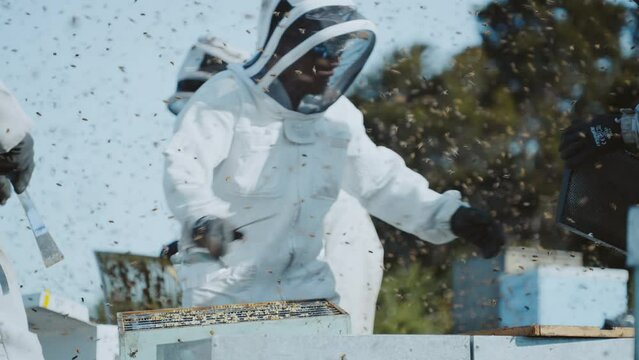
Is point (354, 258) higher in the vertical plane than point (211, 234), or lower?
lower

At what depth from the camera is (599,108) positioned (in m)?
17.0

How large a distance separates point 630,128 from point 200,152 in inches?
73.4

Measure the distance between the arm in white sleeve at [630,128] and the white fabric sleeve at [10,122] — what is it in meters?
2.54

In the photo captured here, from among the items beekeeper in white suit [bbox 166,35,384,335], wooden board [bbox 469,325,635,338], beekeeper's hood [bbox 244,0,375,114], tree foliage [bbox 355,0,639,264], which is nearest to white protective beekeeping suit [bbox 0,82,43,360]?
wooden board [bbox 469,325,635,338]

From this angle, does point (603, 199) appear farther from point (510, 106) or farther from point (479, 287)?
point (510, 106)

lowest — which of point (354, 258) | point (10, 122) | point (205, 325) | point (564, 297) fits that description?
point (564, 297)

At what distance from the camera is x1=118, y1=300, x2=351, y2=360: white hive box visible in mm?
3836

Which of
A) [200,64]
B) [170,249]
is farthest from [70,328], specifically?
[200,64]

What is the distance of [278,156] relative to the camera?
5.38 metres

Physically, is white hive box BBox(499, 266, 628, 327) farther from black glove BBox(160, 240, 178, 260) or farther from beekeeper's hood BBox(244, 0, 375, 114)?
black glove BBox(160, 240, 178, 260)

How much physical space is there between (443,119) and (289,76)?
40.0 feet

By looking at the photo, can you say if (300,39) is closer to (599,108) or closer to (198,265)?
(198,265)

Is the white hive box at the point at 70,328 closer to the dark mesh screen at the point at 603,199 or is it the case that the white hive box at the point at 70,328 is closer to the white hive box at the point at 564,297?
the white hive box at the point at 564,297

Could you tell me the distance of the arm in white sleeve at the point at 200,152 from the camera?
510cm
